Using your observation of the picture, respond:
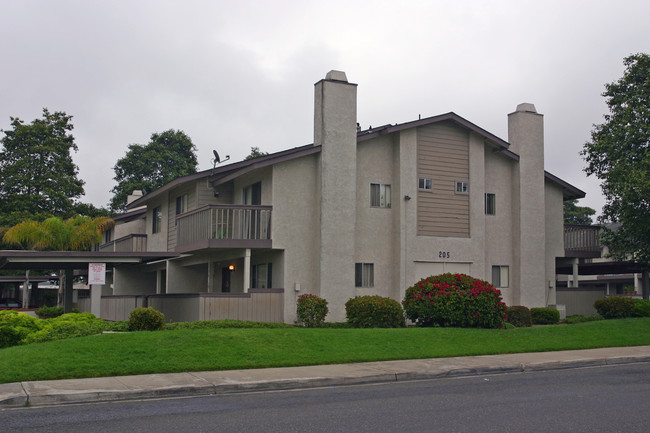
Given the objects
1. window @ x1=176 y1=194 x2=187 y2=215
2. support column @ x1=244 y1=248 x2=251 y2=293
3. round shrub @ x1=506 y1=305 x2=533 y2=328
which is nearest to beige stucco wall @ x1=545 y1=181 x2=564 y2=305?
round shrub @ x1=506 y1=305 x2=533 y2=328

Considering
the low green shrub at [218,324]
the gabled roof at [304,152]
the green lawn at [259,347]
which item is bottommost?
the green lawn at [259,347]

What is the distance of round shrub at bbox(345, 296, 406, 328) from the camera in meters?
22.3

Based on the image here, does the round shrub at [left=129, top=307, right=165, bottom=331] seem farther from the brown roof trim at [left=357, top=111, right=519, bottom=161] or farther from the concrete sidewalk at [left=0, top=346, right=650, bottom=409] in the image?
the brown roof trim at [left=357, top=111, right=519, bottom=161]

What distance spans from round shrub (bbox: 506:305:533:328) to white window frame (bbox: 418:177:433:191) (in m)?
5.23

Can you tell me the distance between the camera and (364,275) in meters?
26.0

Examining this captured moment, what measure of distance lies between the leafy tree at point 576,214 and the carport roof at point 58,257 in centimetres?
5762

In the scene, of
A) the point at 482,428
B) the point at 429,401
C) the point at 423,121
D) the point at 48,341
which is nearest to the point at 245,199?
the point at 423,121

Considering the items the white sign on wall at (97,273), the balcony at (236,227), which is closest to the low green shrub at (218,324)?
the balcony at (236,227)

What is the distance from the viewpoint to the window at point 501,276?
→ 28.2 meters

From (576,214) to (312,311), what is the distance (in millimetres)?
59612

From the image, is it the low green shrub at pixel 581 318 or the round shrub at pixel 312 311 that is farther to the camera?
the low green shrub at pixel 581 318

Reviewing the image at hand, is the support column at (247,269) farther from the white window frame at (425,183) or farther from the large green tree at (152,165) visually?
the large green tree at (152,165)

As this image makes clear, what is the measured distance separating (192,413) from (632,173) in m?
19.6

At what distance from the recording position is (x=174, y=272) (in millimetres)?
29625
